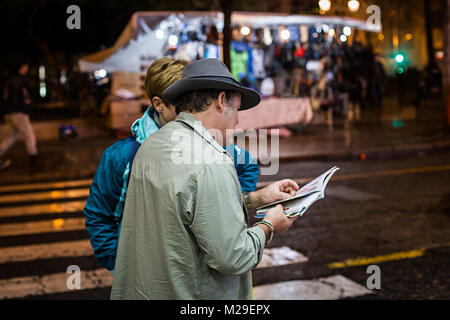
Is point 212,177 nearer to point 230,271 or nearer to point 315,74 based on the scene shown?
point 230,271

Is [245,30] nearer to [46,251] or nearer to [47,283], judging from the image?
[46,251]

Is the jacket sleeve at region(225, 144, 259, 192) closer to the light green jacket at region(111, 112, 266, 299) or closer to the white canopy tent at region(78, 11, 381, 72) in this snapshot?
the light green jacket at region(111, 112, 266, 299)

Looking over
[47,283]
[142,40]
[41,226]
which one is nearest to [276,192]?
[47,283]

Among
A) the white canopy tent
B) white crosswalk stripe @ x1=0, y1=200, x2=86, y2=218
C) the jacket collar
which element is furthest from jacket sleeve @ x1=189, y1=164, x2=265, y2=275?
the white canopy tent

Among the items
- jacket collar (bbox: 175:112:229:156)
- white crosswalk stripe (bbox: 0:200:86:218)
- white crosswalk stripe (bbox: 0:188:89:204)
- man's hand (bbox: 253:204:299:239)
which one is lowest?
white crosswalk stripe (bbox: 0:200:86:218)

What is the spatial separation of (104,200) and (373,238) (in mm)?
4237

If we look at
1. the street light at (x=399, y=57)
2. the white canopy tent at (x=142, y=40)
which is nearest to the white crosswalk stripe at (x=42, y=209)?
the white canopy tent at (x=142, y=40)

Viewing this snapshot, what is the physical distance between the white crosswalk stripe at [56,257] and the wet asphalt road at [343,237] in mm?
14

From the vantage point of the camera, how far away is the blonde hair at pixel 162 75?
2883 millimetres

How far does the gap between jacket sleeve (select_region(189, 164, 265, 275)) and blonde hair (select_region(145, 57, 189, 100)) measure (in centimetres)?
95

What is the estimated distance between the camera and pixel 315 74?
17984mm

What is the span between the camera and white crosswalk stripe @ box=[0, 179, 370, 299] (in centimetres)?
496

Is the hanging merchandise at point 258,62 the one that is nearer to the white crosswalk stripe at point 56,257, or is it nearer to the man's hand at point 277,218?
the white crosswalk stripe at point 56,257
